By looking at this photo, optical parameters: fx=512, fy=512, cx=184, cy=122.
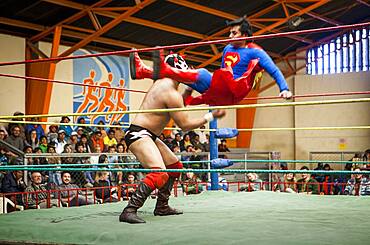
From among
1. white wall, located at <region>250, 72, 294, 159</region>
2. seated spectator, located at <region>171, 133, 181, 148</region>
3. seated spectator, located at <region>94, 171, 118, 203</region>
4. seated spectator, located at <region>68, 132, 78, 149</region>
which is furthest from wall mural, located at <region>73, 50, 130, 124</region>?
white wall, located at <region>250, 72, 294, 159</region>

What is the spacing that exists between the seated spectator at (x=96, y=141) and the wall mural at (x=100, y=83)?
1045mm

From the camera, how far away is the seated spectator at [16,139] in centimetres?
641

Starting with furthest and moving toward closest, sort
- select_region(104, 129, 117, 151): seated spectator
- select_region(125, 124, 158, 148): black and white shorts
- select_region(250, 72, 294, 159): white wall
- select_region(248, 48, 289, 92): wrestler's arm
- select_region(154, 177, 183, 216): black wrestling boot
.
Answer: select_region(250, 72, 294, 159): white wall < select_region(104, 129, 117, 151): seated spectator < select_region(154, 177, 183, 216): black wrestling boot < select_region(125, 124, 158, 148): black and white shorts < select_region(248, 48, 289, 92): wrestler's arm

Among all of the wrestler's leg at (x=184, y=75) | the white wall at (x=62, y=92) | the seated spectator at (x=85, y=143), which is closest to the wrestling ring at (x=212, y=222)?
the wrestler's leg at (x=184, y=75)

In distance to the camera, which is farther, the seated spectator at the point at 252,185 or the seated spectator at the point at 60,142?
the seated spectator at the point at 60,142

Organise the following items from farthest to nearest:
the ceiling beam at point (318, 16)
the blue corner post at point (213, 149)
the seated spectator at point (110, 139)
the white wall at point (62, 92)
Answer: the ceiling beam at point (318, 16) → the white wall at point (62, 92) → the seated spectator at point (110, 139) → the blue corner post at point (213, 149)

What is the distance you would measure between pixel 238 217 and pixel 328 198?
1.30m

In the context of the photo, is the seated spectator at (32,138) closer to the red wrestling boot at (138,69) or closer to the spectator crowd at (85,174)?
the spectator crowd at (85,174)

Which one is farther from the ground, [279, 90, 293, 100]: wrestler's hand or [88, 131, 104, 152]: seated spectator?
[279, 90, 293, 100]: wrestler's hand

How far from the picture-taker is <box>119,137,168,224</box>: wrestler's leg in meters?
2.69

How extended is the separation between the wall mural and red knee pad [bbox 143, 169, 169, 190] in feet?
20.3

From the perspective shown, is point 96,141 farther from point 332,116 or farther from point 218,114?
point 332,116

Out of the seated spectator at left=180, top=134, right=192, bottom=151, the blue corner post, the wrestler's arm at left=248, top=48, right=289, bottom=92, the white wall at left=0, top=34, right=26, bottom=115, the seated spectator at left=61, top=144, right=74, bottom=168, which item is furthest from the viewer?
the seated spectator at left=180, top=134, right=192, bottom=151

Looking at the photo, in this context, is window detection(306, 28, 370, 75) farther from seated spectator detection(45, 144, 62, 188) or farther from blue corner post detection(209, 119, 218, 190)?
blue corner post detection(209, 119, 218, 190)
